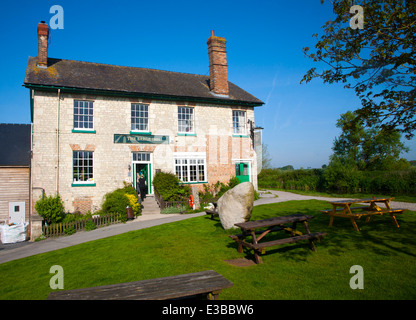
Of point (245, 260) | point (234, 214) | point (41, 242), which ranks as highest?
point (234, 214)

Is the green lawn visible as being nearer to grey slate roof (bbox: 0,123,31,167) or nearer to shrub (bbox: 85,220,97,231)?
shrub (bbox: 85,220,97,231)

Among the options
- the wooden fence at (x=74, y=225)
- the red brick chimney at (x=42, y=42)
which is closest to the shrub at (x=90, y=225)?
the wooden fence at (x=74, y=225)

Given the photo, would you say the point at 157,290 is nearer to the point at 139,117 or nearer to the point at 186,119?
the point at 139,117

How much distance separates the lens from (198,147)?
792 inches

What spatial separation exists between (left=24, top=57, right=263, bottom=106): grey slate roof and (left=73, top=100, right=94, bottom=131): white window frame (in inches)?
41.3

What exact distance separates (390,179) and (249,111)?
12.2m

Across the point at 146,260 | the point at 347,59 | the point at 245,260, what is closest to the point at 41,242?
the point at 146,260

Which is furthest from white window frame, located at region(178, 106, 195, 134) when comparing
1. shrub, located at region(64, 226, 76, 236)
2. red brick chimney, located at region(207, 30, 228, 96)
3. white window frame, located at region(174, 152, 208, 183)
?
shrub, located at region(64, 226, 76, 236)

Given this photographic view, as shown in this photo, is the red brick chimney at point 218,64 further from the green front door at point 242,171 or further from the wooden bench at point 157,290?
the wooden bench at point 157,290

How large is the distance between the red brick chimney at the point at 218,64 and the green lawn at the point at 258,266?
13709mm

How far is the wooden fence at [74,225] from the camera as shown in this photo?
43.0ft

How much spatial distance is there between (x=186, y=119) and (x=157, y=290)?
55.3ft

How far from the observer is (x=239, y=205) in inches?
367
